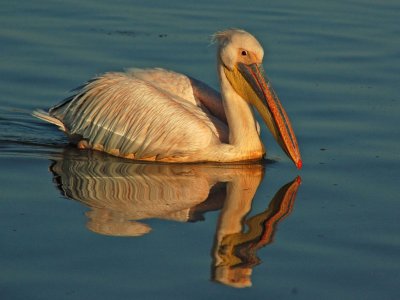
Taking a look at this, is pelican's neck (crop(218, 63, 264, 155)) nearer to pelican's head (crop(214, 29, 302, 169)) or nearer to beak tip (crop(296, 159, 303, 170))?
pelican's head (crop(214, 29, 302, 169))

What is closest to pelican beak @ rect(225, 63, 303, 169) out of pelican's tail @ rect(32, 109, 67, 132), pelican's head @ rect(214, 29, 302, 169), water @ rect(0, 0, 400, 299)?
pelican's head @ rect(214, 29, 302, 169)

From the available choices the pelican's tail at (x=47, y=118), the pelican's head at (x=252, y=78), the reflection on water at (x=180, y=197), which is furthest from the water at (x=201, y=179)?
the pelican's head at (x=252, y=78)

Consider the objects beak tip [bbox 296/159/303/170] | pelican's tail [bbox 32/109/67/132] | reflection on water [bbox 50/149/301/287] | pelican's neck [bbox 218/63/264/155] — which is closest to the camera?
reflection on water [bbox 50/149/301/287]

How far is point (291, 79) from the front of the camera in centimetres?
954

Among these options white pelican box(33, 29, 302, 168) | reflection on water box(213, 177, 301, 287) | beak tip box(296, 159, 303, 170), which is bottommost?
reflection on water box(213, 177, 301, 287)

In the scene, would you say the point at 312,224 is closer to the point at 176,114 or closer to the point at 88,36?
the point at 176,114

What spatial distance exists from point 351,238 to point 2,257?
1987mm

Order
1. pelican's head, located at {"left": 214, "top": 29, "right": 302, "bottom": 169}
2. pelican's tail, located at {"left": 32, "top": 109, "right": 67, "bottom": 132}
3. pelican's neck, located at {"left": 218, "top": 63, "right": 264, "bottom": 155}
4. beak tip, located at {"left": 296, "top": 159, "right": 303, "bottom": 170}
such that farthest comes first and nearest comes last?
1. pelican's tail, located at {"left": 32, "top": 109, "right": 67, "bottom": 132}
2. pelican's neck, located at {"left": 218, "top": 63, "right": 264, "bottom": 155}
3. pelican's head, located at {"left": 214, "top": 29, "right": 302, "bottom": 169}
4. beak tip, located at {"left": 296, "top": 159, "right": 303, "bottom": 170}

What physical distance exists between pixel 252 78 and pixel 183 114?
56 cm

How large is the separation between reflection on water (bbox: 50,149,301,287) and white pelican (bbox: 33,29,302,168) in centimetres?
12

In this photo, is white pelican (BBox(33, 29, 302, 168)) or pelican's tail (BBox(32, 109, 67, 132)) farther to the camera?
pelican's tail (BBox(32, 109, 67, 132))

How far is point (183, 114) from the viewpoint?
7.88 m

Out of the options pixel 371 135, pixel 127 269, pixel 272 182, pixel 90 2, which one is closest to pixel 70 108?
pixel 272 182

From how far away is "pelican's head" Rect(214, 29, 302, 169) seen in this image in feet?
25.5
